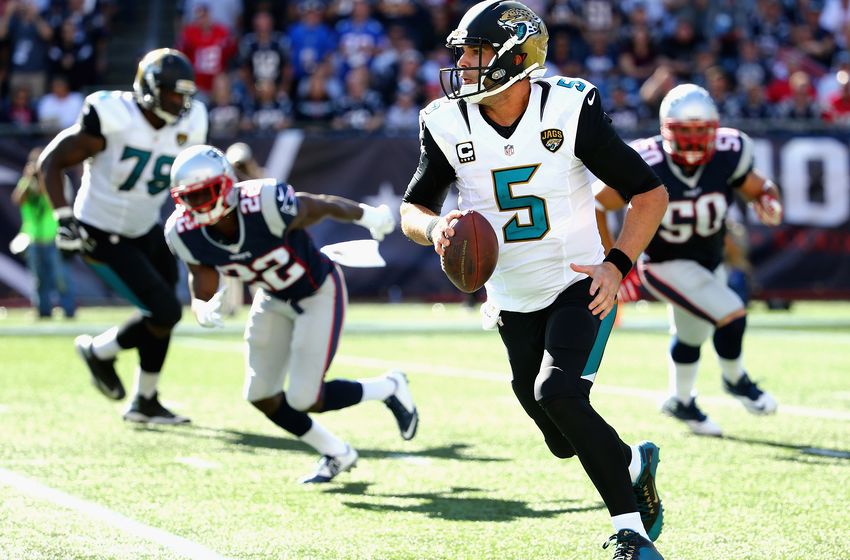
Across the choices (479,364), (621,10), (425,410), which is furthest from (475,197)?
(621,10)

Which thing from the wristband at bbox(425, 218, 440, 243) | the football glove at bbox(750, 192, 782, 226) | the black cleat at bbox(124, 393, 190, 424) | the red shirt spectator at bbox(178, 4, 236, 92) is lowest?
the black cleat at bbox(124, 393, 190, 424)

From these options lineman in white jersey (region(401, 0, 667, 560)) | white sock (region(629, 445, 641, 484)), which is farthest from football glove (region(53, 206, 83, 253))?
white sock (region(629, 445, 641, 484))

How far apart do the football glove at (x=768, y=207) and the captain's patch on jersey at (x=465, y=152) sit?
2724mm

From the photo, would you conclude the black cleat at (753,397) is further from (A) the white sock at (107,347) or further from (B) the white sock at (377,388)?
(A) the white sock at (107,347)

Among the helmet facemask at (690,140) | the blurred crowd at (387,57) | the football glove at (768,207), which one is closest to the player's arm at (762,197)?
the football glove at (768,207)

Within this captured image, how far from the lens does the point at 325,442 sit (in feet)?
17.0

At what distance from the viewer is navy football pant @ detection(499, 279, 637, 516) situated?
351 cm

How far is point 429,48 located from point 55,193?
9981 mm

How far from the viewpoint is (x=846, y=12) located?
17625 mm

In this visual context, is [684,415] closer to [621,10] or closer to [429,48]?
[429,48]

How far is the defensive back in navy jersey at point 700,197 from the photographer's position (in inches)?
245

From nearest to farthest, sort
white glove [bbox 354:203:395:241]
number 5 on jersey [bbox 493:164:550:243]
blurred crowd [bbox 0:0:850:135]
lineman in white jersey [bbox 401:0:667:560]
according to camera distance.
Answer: lineman in white jersey [bbox 401:0:667:560]
number 5 on jersey [bbox 493:164:550:243]
white glove [bbox 354:203:395:241]
blurred crowd [bbox 0:0:850:135]

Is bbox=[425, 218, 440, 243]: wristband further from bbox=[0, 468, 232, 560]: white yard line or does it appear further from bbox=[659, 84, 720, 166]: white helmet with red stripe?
bbox=[659, 84, 720, 166]: white helmet with red stripe

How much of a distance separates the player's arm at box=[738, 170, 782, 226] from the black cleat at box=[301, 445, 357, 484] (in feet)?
7.90
